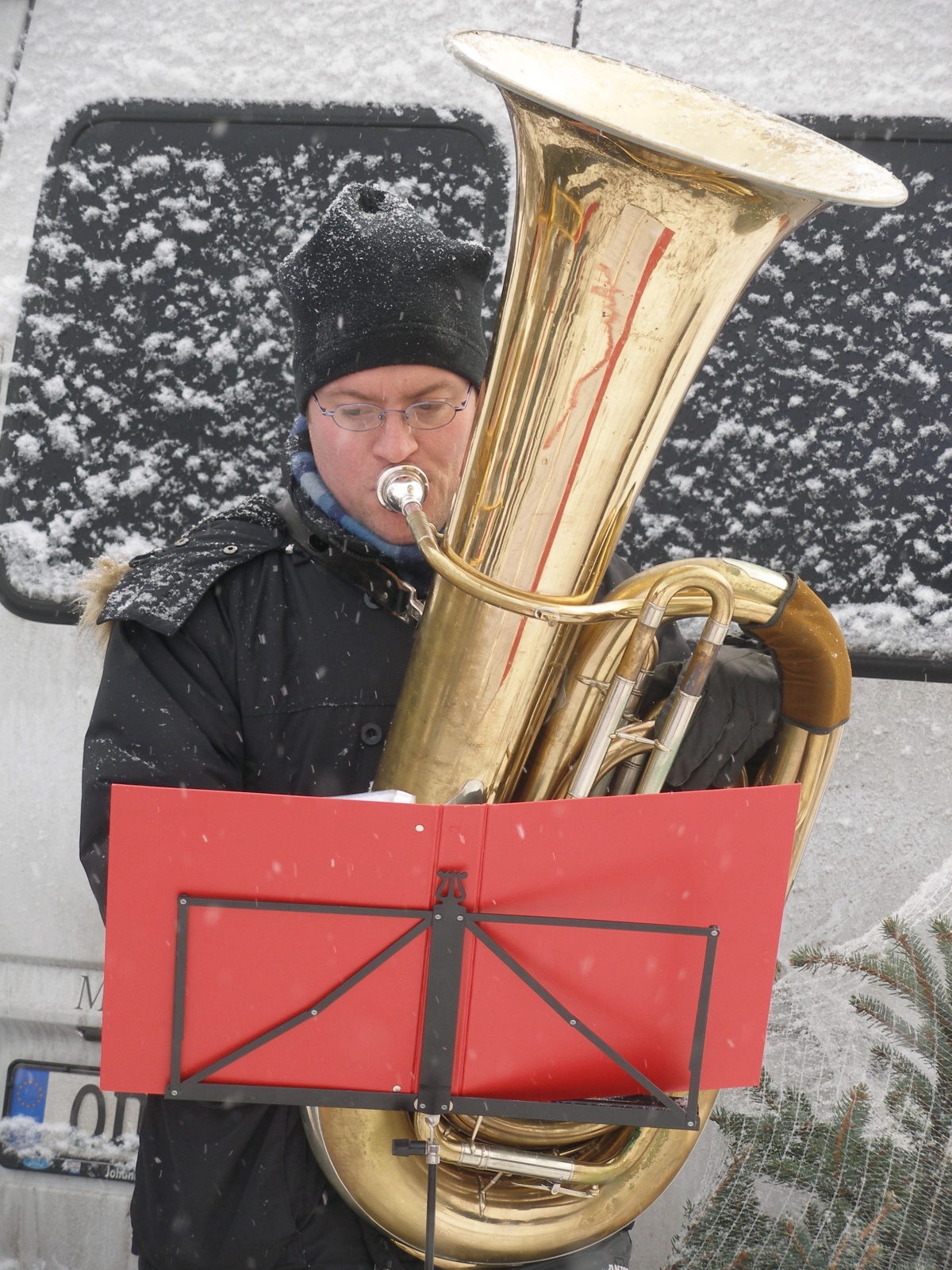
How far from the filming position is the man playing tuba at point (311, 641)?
1.60m

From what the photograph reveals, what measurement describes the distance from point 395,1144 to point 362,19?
204 cm

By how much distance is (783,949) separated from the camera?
221 centimetres

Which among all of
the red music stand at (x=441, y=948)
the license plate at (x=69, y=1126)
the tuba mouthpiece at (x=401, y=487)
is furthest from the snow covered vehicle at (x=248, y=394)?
the red music stand at (x=441, y=948)

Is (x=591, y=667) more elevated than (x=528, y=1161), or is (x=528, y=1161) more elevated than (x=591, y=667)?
(x=591, y=667)

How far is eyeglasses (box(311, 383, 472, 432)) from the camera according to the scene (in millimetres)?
1741

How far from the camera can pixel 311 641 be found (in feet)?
5.73

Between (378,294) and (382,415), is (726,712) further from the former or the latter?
(378,294)

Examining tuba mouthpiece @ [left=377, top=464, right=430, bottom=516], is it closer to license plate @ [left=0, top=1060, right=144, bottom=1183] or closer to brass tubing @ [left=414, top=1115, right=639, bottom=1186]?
brass tubing @ [left=414, top=1115, right=639, bottom=1186]

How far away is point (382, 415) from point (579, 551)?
0.45m

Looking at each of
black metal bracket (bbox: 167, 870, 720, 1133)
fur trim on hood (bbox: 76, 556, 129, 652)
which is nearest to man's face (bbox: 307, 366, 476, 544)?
fur trim on hood (bbox: 76, 556, 129, 652)

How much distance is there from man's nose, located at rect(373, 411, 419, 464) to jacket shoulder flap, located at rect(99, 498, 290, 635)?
0.77 feet

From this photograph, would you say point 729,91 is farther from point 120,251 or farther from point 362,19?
point 120,251

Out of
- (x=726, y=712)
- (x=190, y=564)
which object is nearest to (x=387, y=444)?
(x=190, y=564)

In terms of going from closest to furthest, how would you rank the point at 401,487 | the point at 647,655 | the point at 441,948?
the point at 441,948 → the point at 647,655 → the point at 401,487
